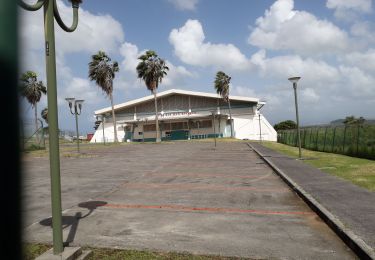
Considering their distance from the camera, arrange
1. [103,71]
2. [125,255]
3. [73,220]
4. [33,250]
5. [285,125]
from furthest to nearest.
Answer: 1. [285,125]
2. [103,71]
3. [73,220]
4. [33,250]
5. [125,255]

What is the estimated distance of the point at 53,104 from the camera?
416 centimetres

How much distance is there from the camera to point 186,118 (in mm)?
59469

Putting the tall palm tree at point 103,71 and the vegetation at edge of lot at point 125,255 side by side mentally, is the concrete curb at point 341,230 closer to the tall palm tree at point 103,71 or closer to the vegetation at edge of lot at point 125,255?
the vegetation at edge of lot at point 125,255

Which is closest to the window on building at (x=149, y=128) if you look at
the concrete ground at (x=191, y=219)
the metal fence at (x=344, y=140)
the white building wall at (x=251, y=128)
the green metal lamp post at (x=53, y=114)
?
the white building wall at (x=251, y=128)

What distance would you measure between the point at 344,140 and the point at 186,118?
3945cm

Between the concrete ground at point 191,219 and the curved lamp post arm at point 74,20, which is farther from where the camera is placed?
the concrete ground at point 191,219

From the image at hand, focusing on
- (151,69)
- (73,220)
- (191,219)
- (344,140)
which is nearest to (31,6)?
(73,220)

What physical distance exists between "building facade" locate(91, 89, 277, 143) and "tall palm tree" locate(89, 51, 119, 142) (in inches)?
449

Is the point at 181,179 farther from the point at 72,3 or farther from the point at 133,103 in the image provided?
the point at 133,103

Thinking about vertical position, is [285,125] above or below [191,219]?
above

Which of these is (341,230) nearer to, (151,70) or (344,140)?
(344,140)

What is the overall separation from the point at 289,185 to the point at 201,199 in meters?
3.27

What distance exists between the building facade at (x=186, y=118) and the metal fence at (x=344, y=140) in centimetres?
2894

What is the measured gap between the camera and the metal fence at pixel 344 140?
1806cm
